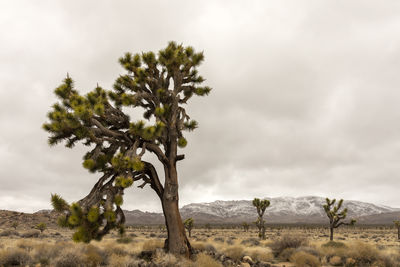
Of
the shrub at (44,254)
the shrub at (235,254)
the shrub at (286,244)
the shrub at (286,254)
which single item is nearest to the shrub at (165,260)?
the shrub at (235,254)

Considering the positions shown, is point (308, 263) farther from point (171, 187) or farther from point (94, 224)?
point (94, 224)

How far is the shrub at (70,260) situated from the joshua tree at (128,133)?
203 centimetres

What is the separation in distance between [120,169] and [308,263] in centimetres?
866

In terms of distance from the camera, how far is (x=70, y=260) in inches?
362

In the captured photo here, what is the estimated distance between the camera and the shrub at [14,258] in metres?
10.1

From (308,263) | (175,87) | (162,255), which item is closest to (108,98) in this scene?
(175,87)

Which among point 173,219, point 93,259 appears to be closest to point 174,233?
point 173,219

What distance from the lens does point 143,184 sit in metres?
10.3

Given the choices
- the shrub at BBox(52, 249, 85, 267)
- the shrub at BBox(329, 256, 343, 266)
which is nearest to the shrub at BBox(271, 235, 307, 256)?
the shrub at BBox(329, 256, 343, 266)

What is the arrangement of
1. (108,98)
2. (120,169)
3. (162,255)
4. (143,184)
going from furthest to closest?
(108,98) → (143,184) → (162,255) → (120,169)

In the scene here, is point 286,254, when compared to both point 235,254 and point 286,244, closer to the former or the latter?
point 286,244

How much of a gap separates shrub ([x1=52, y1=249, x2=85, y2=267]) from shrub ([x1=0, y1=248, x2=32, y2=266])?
1746 millimetres

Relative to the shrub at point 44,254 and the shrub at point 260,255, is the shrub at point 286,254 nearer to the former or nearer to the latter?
the shrub at point 260,255

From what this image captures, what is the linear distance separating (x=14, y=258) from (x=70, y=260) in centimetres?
296
